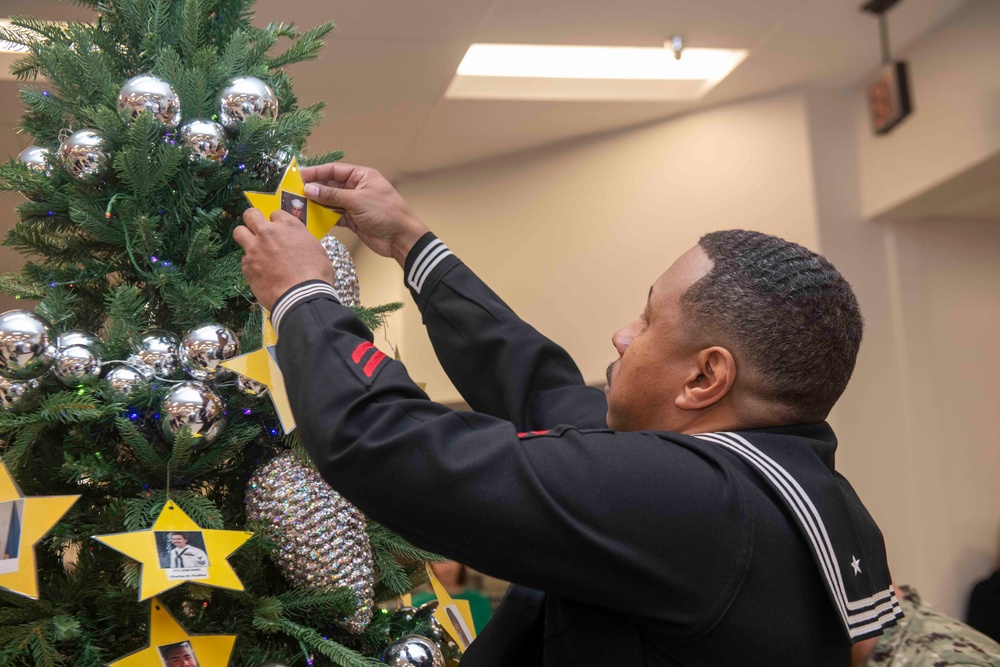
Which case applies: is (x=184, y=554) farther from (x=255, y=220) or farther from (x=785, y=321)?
(x=785, y=321)

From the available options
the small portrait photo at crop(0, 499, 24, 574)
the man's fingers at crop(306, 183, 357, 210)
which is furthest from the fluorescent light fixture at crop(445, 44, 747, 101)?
the small portrait photo at crop(0, 499, 24, 574)

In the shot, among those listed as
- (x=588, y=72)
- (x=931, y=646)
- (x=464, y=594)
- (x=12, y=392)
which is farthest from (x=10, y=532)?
(x=588, y=72)

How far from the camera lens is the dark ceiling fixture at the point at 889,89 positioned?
389 centimetres

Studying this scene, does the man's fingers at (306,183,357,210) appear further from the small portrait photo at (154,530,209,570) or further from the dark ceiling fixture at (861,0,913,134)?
the dark ceiling fixture at (861,0,913,134)

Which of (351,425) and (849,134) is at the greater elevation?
(849,134)

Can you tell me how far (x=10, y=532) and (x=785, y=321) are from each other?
3.19 feet

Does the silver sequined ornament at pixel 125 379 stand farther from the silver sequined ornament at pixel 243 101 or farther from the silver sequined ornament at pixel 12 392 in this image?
the silver sequined ornament at pixel 243 101

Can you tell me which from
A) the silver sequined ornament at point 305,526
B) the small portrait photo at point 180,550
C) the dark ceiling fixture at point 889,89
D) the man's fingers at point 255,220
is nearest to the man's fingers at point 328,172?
the man's fingers at point 255,220

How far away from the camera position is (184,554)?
115cm

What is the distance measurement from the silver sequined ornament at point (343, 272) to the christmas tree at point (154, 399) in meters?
0.14

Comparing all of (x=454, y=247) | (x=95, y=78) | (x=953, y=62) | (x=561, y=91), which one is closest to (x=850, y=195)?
(x=953, y=62)

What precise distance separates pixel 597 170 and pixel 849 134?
133 centimetres

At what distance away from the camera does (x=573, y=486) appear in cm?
88

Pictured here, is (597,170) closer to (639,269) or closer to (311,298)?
(639,269)
